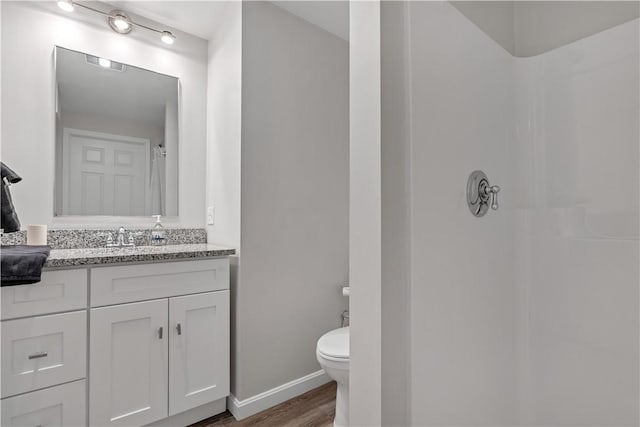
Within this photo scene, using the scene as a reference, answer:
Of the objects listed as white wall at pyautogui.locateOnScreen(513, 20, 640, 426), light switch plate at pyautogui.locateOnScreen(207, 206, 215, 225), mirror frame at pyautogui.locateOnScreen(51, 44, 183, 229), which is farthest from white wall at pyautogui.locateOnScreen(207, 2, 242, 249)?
white wall at pyautogui.locateOnScreen(513, 20, 640, 426)

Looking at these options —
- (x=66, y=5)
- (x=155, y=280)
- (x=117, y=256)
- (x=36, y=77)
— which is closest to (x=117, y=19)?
(x=66, y=5)

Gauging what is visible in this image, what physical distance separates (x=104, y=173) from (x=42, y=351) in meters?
1.05

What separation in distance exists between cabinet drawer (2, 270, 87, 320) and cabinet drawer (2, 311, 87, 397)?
0.10 feet

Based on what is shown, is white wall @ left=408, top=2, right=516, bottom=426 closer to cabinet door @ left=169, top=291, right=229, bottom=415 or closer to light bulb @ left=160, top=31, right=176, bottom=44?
cabinet door @ left=169, top=291, right=229, bottom=415

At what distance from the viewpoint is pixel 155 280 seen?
1.56 m

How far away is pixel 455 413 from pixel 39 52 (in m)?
2.54

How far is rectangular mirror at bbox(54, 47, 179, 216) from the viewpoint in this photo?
1.85m

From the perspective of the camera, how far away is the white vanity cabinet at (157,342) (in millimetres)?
1416

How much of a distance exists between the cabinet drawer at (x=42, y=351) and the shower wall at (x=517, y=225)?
50.2 inches

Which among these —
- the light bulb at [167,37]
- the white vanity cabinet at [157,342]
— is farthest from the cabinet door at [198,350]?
the light bulb at [167,37]

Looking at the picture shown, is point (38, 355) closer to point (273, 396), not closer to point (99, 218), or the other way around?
point (99, 218)

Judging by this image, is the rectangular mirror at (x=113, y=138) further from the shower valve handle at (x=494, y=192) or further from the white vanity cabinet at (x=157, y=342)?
the shower valve handle at (x=494, y=192)

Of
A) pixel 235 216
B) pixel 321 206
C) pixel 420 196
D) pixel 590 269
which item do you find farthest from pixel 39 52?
pixel 590 269

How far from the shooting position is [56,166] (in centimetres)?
180
